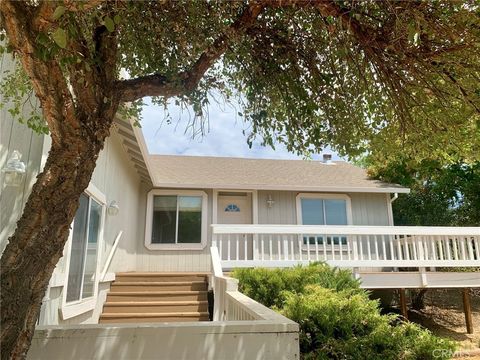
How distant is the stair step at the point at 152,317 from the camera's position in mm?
7133

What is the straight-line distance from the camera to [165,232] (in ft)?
37.3

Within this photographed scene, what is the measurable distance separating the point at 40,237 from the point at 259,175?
1062 centimetres

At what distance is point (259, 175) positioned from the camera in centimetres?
1259

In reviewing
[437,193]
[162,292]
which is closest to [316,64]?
[162,292]

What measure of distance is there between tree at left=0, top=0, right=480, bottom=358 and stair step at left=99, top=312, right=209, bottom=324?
4034mm

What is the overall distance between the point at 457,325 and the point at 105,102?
38.8 ft

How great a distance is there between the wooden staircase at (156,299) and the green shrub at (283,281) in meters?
1.31

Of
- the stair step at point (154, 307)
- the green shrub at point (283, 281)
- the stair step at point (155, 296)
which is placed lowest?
the stair step at point (154, 307)

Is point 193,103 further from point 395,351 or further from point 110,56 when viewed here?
point 395,351

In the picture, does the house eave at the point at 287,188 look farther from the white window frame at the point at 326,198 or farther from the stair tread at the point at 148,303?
the stair tread at the point at 148,303

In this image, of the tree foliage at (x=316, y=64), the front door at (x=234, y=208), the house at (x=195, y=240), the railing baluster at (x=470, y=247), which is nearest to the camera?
the house at (x=195, y=240)

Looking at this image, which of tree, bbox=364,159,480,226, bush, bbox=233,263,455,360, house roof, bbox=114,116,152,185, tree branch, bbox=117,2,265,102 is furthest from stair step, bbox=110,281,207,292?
tree, bbox=364,159,480,226

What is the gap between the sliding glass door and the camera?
5266 millimetres

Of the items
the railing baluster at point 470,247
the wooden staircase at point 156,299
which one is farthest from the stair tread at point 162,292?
the railing baluster at point 470,247
